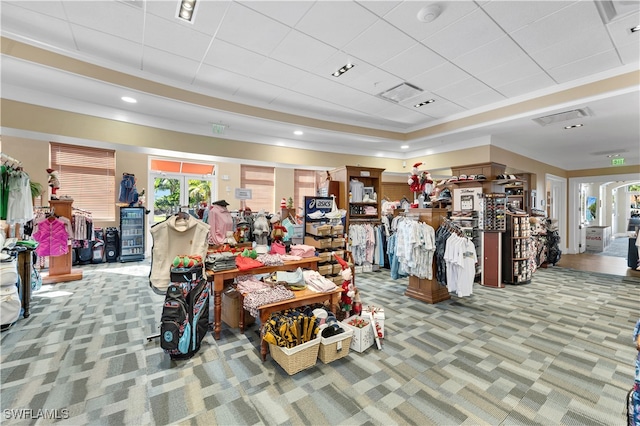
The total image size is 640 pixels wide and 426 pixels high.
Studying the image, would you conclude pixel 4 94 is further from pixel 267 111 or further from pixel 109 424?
pixel 109 424

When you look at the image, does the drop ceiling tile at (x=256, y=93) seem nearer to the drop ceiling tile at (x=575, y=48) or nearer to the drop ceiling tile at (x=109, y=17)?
the drop ceiling tile at (x=109, y=17)

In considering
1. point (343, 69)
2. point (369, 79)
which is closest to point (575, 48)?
point (369, 79)

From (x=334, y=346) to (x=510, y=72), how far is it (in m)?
4.77

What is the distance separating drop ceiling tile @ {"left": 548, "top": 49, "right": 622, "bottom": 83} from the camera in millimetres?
3788

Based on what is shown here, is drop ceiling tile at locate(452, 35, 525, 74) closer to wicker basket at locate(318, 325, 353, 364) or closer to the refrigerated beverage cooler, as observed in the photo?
wicker basket at locate(318, 325, 353, 364)

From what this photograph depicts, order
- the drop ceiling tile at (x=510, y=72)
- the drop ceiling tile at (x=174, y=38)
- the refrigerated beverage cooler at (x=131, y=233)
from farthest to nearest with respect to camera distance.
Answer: the refrigerated beverage cooler at (x=131, y=233)
the drop ceiling tile at (x=510, y=72)
the drop ceiling tile at (x=174, y=38)

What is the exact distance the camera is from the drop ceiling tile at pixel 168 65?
3.87 metres

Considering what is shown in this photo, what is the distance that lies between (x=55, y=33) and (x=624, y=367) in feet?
24.0

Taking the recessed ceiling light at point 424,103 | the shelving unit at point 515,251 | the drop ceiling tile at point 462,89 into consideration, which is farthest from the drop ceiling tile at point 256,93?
the shelving unit at point 515,251

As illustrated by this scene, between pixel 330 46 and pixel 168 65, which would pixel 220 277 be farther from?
pixel 168 65

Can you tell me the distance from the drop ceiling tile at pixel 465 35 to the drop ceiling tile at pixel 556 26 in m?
0.30

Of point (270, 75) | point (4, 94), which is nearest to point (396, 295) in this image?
point (270, 75)

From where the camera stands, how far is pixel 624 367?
Result: 8.60ft

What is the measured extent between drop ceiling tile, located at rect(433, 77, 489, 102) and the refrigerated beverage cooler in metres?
7.64
